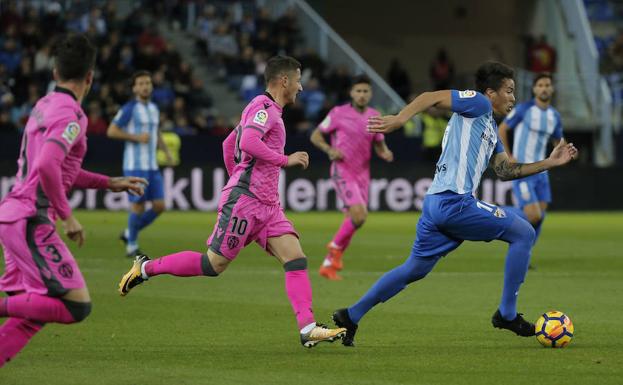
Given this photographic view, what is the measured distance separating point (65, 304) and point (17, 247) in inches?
16.1

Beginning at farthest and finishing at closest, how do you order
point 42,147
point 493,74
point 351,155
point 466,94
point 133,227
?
point 133,227 < point 351,155 < point 493,74 < point 466,94 < point 42,147

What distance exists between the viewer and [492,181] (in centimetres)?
2556

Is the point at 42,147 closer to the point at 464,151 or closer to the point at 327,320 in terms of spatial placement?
the point at 464,151

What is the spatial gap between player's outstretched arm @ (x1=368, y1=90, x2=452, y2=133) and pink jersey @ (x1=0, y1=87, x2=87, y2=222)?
2.07 m

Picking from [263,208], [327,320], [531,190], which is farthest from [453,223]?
[531,190]

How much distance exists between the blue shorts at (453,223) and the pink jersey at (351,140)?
554cm

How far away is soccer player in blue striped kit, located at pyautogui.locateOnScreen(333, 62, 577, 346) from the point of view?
864cm

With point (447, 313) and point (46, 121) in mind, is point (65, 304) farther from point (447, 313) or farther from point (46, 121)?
point (447, 313)

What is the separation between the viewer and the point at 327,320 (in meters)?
10.2

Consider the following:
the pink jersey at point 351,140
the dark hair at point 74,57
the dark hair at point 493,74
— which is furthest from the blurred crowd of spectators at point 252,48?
the dark hair at point 74,57

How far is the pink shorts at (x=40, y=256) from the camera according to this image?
6.64 meters

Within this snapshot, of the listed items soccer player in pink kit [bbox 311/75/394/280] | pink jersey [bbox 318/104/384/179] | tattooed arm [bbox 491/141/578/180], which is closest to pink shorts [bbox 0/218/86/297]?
tattooed arm [bbox 491/141/578/180]

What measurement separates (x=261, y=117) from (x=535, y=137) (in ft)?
23.9

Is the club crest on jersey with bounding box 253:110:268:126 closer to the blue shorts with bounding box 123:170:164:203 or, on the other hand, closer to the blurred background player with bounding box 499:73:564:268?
the blurred background player with bounding box 499:73:564:268
